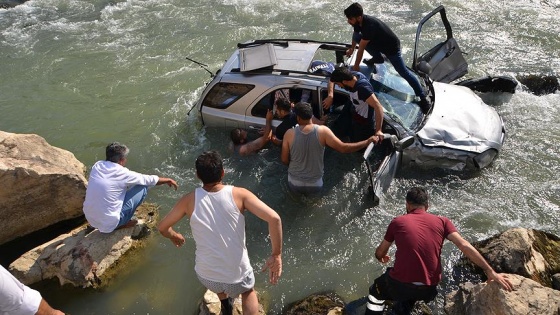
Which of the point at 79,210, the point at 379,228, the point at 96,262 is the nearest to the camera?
the point at 96,262

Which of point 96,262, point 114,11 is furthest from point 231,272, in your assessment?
point 114,11

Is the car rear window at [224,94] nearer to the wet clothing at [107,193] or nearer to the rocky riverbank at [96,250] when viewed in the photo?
the rocky riverbank at [96,250]

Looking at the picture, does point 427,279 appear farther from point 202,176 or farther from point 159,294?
point 159,294

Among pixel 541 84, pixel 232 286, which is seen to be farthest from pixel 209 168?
pixel 541 84

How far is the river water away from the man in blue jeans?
1.27 metres

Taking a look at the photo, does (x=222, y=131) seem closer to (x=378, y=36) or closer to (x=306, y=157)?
(x=306, y=157)

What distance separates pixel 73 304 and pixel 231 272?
104 inches

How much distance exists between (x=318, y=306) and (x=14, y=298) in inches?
117

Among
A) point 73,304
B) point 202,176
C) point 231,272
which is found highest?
point 202,176

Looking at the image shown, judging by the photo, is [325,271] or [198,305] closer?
[198,305]

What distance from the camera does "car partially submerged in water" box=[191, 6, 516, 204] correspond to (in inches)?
261

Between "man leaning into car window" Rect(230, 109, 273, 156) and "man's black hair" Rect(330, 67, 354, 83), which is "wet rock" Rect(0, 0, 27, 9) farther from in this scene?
"man's black hair" Rect(330, 67, 354, 83)

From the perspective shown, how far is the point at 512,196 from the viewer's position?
6793 millimetres

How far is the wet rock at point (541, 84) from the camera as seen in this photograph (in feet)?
30.7
